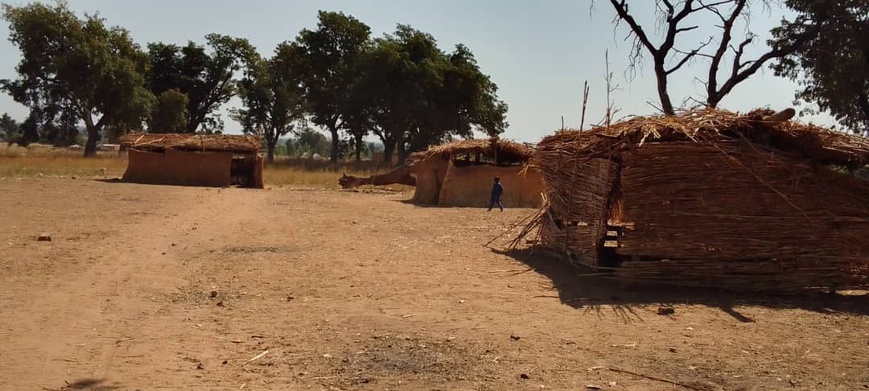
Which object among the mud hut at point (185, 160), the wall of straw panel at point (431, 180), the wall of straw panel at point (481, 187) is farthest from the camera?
Result: the mud hut at point (185, 160)

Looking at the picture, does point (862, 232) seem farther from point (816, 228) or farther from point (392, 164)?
point (392, 164)

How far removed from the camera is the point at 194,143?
2669 centimetres

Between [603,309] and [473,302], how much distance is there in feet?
4.18

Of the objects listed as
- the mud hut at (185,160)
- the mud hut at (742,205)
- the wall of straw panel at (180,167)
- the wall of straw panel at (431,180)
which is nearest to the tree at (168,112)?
the mud hut at (185,160)

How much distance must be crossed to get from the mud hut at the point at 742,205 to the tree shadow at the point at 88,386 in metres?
5.48

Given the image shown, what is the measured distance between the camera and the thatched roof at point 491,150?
66.3 feet

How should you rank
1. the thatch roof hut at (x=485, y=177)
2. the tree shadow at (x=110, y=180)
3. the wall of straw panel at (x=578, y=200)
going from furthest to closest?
1. the tree shadow at (x=110, y=180)
2. the thatch roof hut at (x=485, y=177)
3. the wall of straw panel at (x=578, y=200)

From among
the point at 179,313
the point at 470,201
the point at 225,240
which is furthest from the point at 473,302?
the point at 470,201

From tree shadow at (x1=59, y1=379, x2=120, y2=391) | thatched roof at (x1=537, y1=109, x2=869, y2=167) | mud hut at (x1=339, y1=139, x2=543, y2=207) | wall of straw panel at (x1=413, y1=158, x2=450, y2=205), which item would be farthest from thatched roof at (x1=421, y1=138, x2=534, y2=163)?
tree shadow at (x1=59, y1=379, x2=120, y2=391)

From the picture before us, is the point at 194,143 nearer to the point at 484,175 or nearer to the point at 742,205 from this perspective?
the point at 484,175

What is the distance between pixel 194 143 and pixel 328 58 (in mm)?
19456

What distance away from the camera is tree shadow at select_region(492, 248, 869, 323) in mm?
7230

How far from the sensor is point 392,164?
1763 inches

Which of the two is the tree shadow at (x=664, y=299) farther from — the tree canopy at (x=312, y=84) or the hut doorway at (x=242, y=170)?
the tree canopy at (x=312, y=84)
